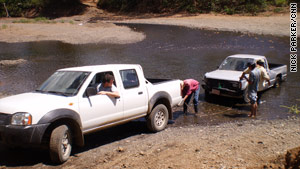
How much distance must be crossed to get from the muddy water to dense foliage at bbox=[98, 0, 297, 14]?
41.4 feet

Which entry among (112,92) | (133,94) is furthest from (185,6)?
(112,92)

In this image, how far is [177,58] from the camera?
22141 mm

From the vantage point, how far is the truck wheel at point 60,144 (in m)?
5.65

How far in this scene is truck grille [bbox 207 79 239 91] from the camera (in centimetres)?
1104

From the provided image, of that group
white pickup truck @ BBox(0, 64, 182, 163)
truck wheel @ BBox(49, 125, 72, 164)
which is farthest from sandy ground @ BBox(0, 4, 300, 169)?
white pickup truck @ BBox(0, 64, 182, 163)

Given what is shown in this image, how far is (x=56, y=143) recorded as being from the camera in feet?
18.5

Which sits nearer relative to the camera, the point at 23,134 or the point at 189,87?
the point at 23,134

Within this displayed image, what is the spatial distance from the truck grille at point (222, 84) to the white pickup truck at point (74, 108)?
378cm

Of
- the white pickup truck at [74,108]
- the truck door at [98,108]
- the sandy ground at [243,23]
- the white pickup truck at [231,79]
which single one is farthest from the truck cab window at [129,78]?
the sandy ground at [243,23]

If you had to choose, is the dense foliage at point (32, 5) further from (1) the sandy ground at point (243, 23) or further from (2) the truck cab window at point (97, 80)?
(2) the truck cab window at point (97, 80)

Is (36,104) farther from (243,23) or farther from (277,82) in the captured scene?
Answer: (243,23)

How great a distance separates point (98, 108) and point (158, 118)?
2089 millimetres

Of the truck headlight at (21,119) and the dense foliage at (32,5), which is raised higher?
the dense foliage at (32,5)

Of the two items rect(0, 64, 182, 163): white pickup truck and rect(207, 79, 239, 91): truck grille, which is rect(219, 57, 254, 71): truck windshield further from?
rect(0, 64, 182, 163): white pickup truck
